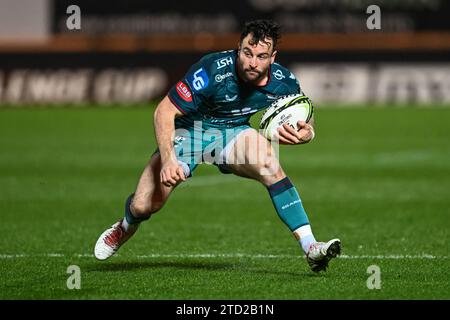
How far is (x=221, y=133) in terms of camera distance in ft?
26.0

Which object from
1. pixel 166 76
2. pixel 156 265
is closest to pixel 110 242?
pixel 156 265

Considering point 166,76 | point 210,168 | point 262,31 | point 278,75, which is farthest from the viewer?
point 166,76

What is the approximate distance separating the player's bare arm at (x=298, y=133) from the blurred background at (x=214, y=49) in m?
18.5

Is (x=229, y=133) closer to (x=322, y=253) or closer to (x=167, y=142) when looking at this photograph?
(x=167, y=142)

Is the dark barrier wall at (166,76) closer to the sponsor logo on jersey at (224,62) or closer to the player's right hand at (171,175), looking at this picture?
the sponsor logo on jersey at (224,62)

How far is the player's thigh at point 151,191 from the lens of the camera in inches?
307

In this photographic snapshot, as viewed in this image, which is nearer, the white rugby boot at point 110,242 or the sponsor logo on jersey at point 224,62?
the sponsor logo on jersey at point 224,62

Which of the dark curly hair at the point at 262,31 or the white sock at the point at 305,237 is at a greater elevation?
the dark curly hair at the point at 262,31

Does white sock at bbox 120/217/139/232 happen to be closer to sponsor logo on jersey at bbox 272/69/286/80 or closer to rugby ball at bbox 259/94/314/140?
rugby ball at bbox 259/94/314/140

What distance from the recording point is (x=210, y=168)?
55.5ft

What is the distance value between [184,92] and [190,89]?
0.05m

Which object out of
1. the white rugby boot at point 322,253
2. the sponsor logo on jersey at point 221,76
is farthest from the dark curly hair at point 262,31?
the white rugby boot at point 322,253

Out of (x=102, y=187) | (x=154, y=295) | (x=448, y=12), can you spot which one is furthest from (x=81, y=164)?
(x=448, y=12)
